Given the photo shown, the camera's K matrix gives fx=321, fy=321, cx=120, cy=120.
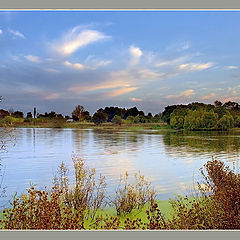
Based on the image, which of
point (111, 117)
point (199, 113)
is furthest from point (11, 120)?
point (199, 113)

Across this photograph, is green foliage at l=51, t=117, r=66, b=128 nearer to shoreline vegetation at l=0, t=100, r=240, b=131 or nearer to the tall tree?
shoreline vegetation at l=0, t=100, r=240, b=131

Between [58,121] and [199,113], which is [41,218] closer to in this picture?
[58,121]

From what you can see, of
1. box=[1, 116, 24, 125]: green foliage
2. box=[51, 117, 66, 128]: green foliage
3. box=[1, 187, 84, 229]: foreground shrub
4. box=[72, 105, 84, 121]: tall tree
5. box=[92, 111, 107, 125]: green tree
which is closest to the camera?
box=[1, 187, 84, 229]: foreground shrub

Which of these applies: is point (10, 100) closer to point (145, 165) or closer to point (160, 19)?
point (160, 19)

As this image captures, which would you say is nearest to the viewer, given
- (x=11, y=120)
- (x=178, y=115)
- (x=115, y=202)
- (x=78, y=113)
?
(x=115, y=202)

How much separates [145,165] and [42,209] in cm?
495

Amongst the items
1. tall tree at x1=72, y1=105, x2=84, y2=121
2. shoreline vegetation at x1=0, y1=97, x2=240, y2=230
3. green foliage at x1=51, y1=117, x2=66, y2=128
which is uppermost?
tall tree at x1=72, y1=105, x2=84, y2=121

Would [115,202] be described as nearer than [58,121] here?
Yes

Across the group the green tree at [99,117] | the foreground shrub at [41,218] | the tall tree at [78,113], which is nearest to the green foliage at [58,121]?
the tall tree at [78,113]

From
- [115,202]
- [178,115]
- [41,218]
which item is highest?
[178,115]

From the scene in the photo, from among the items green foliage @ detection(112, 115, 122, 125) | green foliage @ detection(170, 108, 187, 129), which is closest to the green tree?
green foliage @ detection(112, 115, 122, 125)

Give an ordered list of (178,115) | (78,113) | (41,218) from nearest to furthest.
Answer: (41,218) < (78,113) < (178,115)

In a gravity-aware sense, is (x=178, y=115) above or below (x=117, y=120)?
above

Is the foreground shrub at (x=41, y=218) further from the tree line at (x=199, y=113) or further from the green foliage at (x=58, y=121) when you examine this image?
the tree line at (x=199, y=113)
